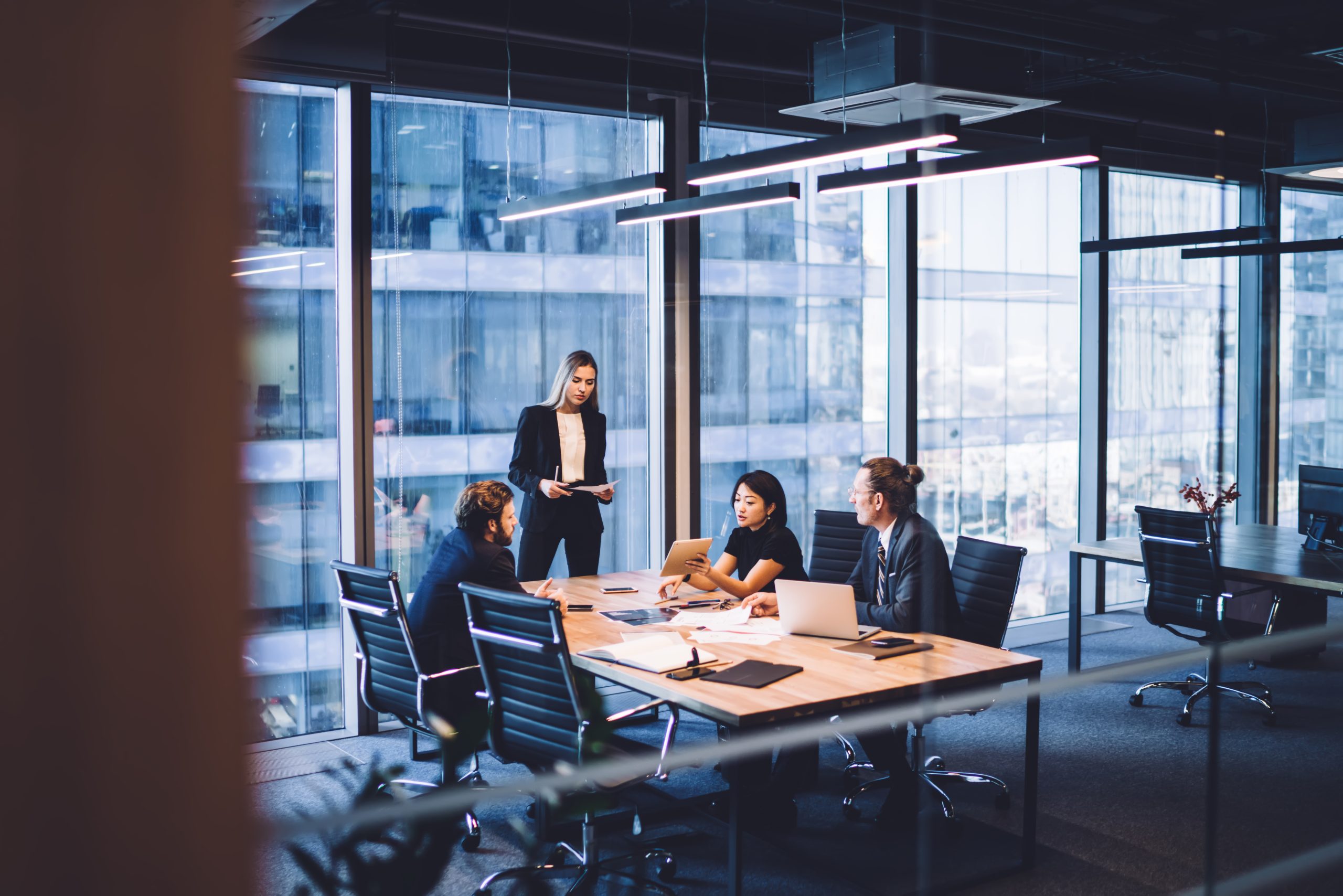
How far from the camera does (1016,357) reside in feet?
24.0

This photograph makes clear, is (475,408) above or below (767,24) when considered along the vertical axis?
below

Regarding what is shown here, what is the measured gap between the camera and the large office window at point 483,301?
509 centimetres

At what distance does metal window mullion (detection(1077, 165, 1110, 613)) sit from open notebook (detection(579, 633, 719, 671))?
4.99 meters

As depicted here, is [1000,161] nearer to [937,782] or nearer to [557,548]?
[937,782]

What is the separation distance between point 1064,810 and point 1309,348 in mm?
6706

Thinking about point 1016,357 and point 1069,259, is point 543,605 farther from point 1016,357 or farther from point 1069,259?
point 1069,259

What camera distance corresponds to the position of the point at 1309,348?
9062 millimetres

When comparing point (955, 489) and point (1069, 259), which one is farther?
point (1069, 259)

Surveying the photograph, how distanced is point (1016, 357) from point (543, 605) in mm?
5182

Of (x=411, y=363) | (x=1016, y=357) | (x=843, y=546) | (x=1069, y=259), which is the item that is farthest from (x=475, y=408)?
(x=1069, y=259)

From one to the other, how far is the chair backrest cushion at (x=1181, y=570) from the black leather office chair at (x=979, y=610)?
1.31 meters

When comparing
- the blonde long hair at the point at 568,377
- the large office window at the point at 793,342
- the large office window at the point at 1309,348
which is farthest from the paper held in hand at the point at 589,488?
the large office window at the point at 1309,348

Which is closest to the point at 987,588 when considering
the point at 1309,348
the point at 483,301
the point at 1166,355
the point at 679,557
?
the point at 679,557

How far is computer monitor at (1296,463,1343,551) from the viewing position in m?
5.37
